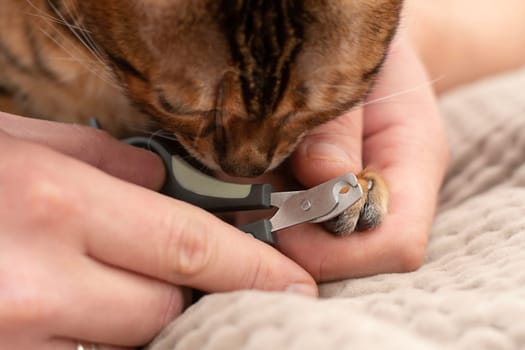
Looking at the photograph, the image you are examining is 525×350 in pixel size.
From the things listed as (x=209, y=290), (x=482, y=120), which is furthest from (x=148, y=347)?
(x=482, y=120)

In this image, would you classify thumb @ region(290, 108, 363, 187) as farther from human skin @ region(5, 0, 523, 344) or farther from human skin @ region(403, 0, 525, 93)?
human skin @ region(403, 0, 525, 93)

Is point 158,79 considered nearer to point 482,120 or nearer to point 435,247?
point 435,247

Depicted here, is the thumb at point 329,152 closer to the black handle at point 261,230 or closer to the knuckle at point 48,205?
the black handle at point 261,230

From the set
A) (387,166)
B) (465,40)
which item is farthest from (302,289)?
(465,40)

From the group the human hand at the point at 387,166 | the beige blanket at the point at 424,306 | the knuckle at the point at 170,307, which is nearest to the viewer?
the beige blanket at the point at 424,306

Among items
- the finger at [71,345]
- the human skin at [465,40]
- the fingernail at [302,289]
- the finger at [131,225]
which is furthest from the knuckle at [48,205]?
the human skin at [465,40]

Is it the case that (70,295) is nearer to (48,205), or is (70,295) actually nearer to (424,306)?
(48,205)

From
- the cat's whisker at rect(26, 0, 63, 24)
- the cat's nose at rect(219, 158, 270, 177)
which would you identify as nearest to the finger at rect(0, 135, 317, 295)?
the cat's nose at rect(219, 158, 270, 177)
